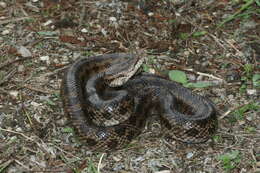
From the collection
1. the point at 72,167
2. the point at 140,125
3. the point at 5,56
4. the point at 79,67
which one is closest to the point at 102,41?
the point at 79,67

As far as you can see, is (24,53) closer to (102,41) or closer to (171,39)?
(102,41)

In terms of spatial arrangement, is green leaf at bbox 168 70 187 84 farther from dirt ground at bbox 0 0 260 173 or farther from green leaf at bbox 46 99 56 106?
green leaf at bbox 46 99 56 106

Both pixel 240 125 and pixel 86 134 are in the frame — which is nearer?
pixel 86 134

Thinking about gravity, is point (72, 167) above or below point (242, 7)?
below

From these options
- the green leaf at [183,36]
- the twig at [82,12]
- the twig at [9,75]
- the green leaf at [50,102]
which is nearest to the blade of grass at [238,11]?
the green leaf at [183,36]

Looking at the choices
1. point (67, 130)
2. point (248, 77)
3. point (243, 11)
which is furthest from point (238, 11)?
point (67, 130)

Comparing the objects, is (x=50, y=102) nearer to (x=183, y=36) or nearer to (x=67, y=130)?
(x=67, y=130)

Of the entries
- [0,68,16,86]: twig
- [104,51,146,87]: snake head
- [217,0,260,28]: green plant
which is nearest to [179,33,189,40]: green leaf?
[217,0,260,28]: green plant
